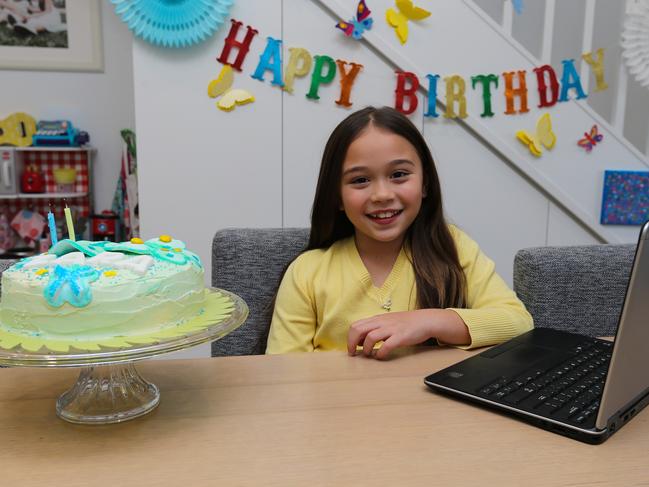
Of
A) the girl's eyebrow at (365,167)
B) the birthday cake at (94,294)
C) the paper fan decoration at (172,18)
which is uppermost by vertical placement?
the paper fan decoration at (172,18)

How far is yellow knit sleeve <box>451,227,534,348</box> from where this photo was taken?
37.8 inches

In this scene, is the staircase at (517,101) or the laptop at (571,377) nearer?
the laptop at (571,377)

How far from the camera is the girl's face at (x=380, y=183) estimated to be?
45.8 inches

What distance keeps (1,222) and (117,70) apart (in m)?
1.07

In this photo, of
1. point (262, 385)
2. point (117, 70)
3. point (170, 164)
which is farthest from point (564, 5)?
point (262, 385)

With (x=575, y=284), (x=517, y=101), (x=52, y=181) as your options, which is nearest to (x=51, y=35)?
(x=52, y=181)

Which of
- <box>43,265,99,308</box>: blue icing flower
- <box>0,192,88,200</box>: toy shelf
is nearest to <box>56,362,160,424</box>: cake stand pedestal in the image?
<box>43,265,99,308</box>: blue icing flower

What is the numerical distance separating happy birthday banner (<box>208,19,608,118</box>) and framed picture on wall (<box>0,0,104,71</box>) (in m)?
1.61

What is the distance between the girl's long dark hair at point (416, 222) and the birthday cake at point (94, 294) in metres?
0.55

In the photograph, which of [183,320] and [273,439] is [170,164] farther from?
[273,439]

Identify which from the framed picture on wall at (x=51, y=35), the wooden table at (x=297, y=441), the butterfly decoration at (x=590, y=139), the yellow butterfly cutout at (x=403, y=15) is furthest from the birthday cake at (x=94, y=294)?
the framed picture on wall at (x=51, y=35)

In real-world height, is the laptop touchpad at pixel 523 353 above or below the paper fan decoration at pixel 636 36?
below

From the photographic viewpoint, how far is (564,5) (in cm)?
281

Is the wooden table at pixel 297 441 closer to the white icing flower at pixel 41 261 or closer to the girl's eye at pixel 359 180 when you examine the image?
the white icing flower at pixel 41 261
